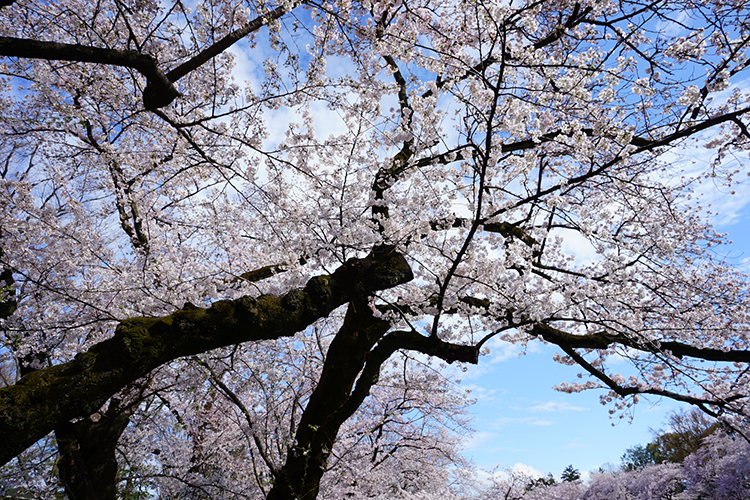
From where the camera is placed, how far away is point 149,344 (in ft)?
10.7

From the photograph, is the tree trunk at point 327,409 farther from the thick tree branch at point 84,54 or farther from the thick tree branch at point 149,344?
the thick tree branch at point 84,54

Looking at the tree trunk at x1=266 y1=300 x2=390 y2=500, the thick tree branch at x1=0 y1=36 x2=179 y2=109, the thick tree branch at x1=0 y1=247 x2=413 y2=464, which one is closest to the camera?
the thick tree branch at x1=0 y1=247 x2=413 y2=464

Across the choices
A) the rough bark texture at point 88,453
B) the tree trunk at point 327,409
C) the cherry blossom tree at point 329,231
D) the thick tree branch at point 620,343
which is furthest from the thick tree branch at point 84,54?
the thick tree branch at point 620,343

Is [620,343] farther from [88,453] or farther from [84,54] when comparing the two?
[88,453]

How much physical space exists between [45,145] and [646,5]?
981cm

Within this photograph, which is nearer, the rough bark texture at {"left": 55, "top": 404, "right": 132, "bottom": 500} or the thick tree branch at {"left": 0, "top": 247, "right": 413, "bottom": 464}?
the thick tree branch at {"left": 0, "top": 247, "right": 413, "bottom": 464}

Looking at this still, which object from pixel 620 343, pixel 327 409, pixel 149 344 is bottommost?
pixel 327 409

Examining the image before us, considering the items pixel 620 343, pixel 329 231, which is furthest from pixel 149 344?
pixel 620 343

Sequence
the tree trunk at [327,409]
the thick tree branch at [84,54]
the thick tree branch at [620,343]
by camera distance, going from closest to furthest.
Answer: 1. the thick tree branch at [84,54]
2. the tree trunk at [327,409]
3. the thick tree branch at [620,343]

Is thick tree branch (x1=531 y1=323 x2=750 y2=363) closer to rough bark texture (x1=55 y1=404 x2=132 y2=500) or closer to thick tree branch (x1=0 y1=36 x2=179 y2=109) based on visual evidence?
thick tree branch (x1=0 y1=36 x2=179 y2=109)

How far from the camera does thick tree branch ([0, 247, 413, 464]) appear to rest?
278 cm

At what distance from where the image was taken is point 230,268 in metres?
7.86

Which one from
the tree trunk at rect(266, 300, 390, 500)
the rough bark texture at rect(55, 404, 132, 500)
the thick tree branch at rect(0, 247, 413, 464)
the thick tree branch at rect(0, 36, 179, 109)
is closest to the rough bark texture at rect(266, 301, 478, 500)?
the tree trunk at rect(266, 300, 390, 500)

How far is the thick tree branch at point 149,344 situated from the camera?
2.78 m
